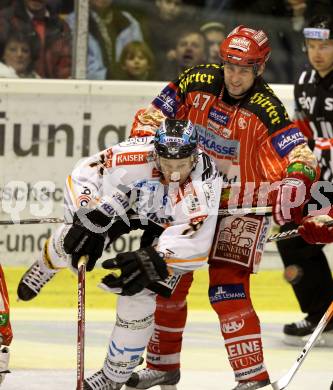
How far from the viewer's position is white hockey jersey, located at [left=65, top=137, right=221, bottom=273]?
567cm

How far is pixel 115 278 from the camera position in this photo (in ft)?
18.4

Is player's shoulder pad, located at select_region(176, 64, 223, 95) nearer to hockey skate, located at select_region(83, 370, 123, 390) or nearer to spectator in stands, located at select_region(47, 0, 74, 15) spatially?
hockey skate, located at select_region(83, 370, 123, 390)

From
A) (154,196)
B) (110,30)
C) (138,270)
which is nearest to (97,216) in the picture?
(154,196)

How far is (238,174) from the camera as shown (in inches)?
251

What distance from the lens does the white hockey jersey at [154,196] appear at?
5672 mm

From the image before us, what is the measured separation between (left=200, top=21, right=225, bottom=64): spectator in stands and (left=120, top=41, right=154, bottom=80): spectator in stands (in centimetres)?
42

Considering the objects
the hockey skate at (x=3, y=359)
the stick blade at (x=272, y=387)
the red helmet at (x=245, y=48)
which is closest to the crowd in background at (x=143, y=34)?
the red helmet at (x=245, y=48)

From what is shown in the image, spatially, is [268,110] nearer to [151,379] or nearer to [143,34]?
[151,379]

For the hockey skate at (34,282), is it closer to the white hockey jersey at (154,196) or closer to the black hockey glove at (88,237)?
the white hockey jersey at (154,196)

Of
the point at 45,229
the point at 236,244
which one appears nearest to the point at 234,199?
the point at 236,244

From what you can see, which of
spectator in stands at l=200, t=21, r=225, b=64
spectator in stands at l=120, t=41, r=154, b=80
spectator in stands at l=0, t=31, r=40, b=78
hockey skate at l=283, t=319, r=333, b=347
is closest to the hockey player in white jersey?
hockey skate at l=283, t=319, r=333, b=347

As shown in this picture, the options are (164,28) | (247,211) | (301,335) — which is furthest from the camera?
(164,28)

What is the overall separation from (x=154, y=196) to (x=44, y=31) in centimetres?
318

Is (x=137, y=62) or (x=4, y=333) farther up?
(x=137, y=62)
